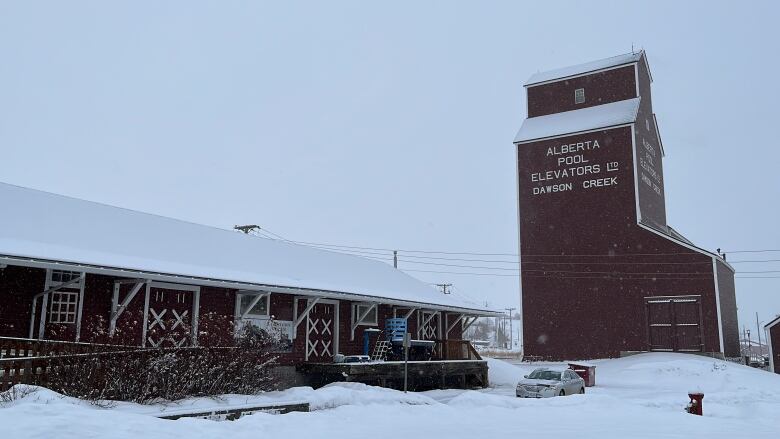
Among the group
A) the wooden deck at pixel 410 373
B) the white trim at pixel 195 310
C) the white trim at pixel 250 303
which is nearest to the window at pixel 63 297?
the white trim at pixel 195 310

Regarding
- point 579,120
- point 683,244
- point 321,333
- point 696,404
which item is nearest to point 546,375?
point 696,404

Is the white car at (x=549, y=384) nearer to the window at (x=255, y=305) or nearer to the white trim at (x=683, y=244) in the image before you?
the window at (x=255, y=305)

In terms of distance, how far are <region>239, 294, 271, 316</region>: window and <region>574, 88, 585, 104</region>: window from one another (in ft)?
96.8

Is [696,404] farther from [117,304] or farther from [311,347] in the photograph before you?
[117,304]

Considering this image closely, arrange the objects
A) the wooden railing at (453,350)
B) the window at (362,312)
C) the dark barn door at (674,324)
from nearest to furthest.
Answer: the window at (362,312) < the wooden railing at (453,350) < the dark barn door at (674,324)

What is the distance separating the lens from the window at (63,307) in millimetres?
16266

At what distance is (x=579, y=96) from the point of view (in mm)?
43781

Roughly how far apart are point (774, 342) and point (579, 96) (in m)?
19.5

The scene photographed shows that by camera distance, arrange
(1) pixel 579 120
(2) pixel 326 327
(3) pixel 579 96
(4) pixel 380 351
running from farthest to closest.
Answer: (3) pixel 579 96 → (1) pixel 579 120 → (4) pixel 380 351 → (2) pixel 326 327

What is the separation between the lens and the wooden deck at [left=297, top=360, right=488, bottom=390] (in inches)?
856

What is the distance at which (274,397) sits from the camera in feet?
56.6

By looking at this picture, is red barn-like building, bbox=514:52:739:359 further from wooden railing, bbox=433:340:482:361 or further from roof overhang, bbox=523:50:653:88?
wooden railing, bbox=433:340:482:361

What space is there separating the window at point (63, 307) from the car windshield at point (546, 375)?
51.4ft

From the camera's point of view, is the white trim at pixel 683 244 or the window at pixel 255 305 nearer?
the window at pixel 255 305
